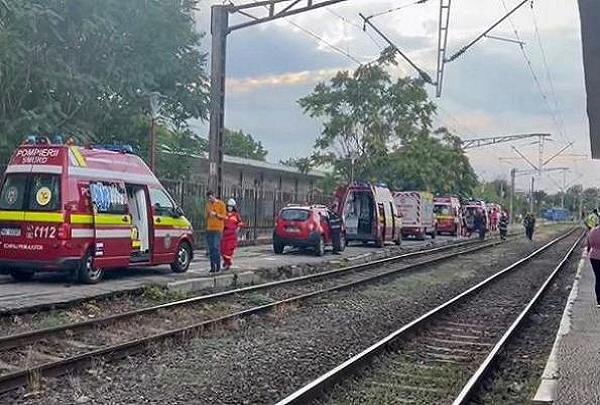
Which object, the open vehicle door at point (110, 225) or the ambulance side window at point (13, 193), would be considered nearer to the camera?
the ambulance side window at point (13, 193)

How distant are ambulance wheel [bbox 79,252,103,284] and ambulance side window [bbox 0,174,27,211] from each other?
1.46 meters

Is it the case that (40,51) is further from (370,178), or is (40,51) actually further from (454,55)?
(370,178)

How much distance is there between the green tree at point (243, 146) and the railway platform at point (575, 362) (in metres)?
86.3

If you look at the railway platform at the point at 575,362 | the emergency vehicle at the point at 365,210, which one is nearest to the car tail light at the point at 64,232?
the railway platform at the point at 575,362

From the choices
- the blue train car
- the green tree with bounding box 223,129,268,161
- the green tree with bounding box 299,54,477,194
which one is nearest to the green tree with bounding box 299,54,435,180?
the green tree with bounding box 299,54,477,194

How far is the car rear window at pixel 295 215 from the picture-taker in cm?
2919

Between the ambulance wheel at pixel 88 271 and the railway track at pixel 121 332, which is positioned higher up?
the ambulance wheel at pixel 88 271

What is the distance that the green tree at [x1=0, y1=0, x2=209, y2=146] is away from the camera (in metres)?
24.5

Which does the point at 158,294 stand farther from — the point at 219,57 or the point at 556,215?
the point at 556,215

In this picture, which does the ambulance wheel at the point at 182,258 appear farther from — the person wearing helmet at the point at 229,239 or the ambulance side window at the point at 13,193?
the ambulance side window at the point at 13,193

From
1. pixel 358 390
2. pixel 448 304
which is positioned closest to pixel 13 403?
pixel 358 390

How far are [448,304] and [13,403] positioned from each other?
33.7ft

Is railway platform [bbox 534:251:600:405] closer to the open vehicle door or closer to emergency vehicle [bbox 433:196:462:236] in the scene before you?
the open vehicle door

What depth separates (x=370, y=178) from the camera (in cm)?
5350
